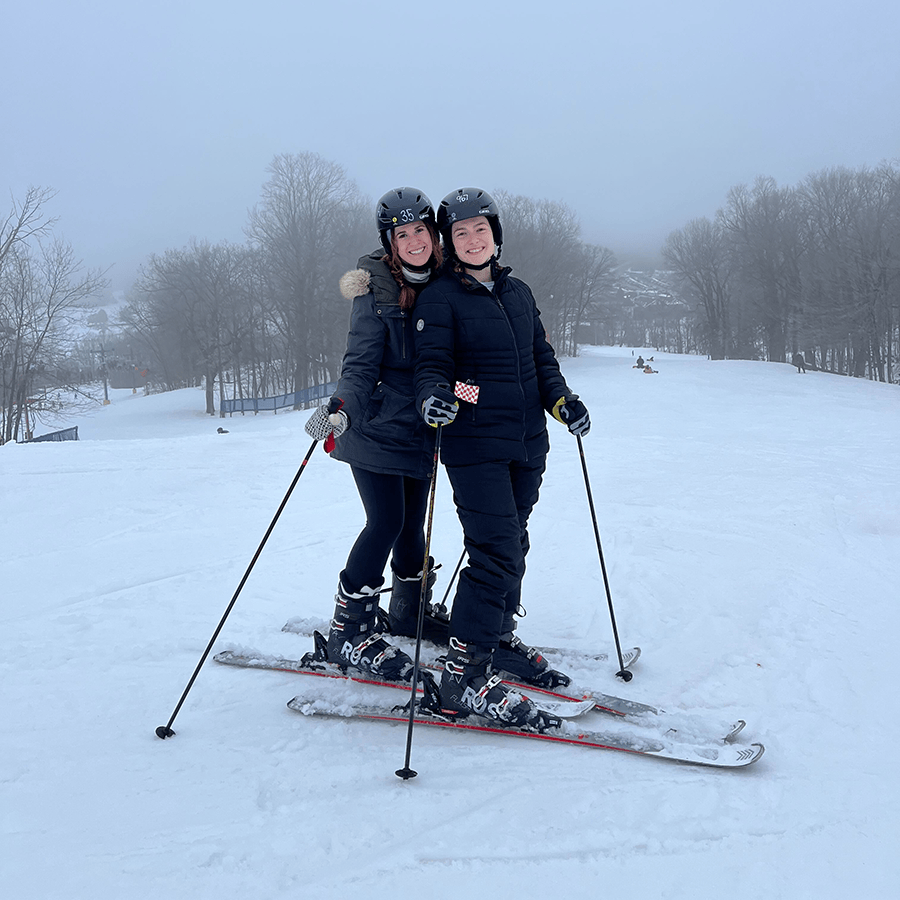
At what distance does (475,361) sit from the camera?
279 centimetres

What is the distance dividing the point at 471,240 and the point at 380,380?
0.74 metres

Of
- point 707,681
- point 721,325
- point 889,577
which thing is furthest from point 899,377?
point 707,681

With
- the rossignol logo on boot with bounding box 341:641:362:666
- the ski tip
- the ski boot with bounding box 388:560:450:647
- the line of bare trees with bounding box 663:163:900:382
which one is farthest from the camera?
the line of bare trees with bounding box 663:163:900:382

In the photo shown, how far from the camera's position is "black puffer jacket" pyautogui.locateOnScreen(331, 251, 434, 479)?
2.83 m

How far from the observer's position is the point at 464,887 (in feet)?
5.79

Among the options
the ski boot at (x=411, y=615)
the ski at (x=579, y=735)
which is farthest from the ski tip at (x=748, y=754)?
the ski boot at (x=411, y=615)

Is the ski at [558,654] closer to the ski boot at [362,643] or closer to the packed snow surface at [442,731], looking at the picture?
the packed snow surface at [442,731]

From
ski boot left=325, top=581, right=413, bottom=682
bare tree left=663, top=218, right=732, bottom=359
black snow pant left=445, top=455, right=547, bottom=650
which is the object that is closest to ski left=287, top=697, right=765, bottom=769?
ski boot left=325, top=581, right=413, bottom=682

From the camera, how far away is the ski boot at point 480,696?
2580mm

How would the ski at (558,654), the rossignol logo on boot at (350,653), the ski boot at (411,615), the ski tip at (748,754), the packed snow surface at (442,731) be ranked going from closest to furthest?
1. the packed snow surface at (442,731)
2. the ski tip at (748,754)
3. the rossignol logo on boot at (350,653)
4. the ski at (558,654)
5. the ski boot at (411,615)

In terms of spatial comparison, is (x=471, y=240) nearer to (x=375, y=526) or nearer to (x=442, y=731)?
(x=375, y=526)

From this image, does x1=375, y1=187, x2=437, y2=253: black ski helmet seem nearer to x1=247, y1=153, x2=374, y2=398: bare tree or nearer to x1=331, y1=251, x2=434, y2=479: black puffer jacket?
x1=331, y1=251, x2=434, y2=479: black puffer jacket

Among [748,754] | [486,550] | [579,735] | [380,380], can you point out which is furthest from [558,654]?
[380,380]

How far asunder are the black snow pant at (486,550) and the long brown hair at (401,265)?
0.79 m
